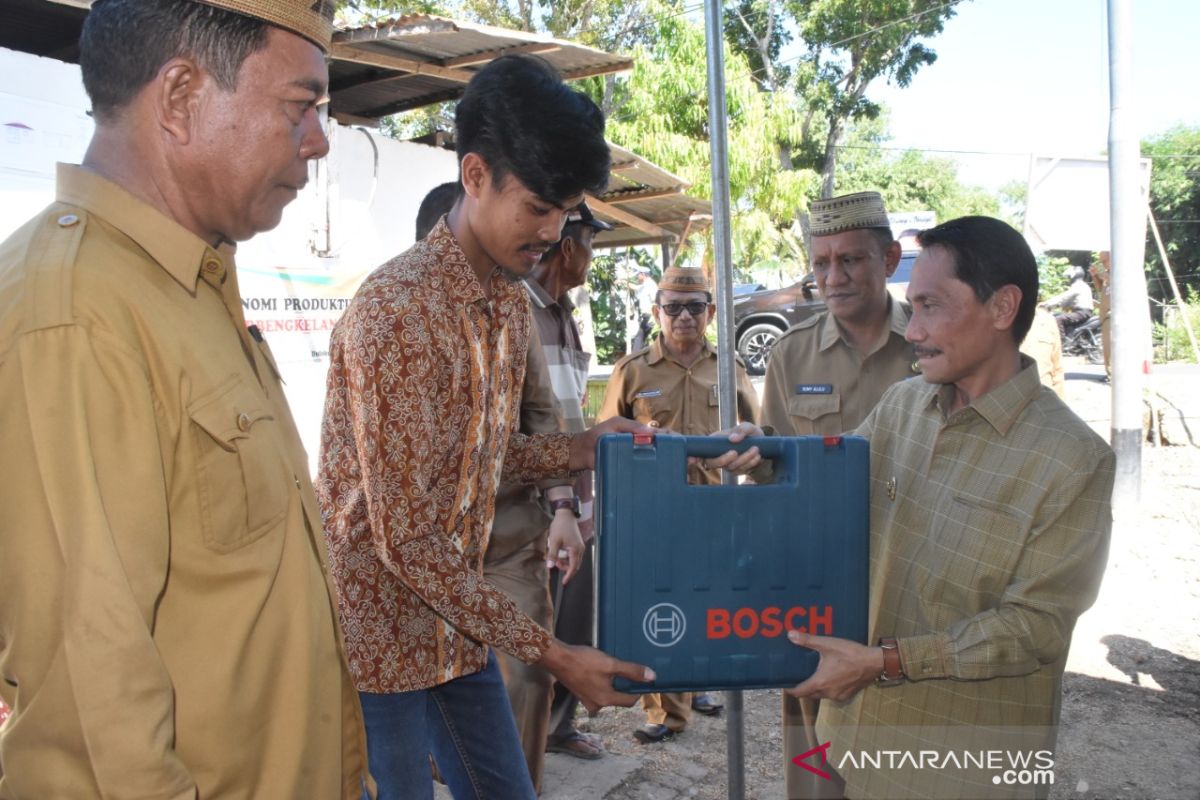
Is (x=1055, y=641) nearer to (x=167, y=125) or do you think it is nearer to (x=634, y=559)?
(x=634, y=559)

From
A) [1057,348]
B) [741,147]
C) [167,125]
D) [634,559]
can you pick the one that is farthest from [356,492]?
[741,147]

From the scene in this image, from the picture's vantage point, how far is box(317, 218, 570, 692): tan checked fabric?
64.7 inches

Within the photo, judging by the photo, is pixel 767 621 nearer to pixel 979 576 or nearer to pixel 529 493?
pixel 979 576

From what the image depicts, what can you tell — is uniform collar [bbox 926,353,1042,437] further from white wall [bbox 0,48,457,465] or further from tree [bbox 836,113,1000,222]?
tree [bbox 836,113,1000,222]

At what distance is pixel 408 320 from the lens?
1679 mm

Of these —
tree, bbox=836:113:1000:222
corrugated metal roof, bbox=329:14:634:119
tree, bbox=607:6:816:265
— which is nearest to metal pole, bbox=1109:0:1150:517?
corrugated metal roof, bbox=329:14:634:119

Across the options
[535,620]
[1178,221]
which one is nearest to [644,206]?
[535,620]

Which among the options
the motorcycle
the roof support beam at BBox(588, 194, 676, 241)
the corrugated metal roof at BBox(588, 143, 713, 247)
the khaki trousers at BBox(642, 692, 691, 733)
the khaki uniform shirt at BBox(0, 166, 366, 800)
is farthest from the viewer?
the motorcycle

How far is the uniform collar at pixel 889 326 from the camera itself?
2.90 m

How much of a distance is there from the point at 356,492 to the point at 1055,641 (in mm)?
1261

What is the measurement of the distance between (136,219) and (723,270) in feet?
5.11

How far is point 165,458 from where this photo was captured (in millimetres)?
1032

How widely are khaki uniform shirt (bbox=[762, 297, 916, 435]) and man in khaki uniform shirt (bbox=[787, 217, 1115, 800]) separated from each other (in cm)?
84

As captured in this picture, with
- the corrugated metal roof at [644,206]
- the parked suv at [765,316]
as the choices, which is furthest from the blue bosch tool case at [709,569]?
the parked suv at [765,316]
